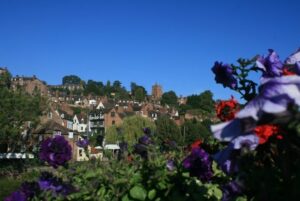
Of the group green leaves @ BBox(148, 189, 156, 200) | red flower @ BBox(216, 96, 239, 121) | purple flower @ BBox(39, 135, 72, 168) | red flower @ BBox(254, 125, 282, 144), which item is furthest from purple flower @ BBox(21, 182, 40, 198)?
red flower @ BBox(254, 125, 282, 144)

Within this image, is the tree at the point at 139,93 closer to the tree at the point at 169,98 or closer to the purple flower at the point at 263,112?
the tree at the point at 169,98

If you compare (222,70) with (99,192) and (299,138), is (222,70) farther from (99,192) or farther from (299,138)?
(299,138)

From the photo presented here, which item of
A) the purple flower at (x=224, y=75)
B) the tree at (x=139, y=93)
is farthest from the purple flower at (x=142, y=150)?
the tree at (x=139, y=93)

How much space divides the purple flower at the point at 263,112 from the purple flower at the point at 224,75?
Answer: 1709 millimetres

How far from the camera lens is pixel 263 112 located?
194 centimetres

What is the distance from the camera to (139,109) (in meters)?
127

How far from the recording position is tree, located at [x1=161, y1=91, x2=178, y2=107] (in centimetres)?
18189

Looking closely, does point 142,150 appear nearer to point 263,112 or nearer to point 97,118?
point 263,112

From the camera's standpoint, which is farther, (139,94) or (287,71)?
(139,94)

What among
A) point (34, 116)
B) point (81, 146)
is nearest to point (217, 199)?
point (81, 146)

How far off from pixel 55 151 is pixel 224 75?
142 cm

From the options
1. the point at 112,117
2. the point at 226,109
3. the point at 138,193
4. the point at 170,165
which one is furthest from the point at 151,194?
the point at 112,117

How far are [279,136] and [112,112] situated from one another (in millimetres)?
110895

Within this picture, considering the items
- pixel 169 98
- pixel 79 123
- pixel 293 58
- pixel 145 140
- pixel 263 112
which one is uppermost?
pixel 169 98
